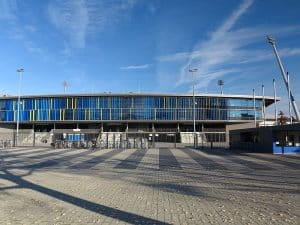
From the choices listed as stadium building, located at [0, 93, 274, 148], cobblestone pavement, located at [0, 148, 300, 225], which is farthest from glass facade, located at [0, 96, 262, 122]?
cobblestone pavement, located at [0, 148, 300, 225]

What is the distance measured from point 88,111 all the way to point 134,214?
94159mm

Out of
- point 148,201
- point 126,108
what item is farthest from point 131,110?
point 148,201

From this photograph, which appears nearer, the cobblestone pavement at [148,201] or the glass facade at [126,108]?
the cobblestone pavement at [148,201]

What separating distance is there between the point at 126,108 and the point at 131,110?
142cm

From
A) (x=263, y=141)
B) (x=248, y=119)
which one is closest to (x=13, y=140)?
(x=263, y=141)

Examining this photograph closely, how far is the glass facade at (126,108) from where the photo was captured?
10150 cm

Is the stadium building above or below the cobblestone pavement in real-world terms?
above

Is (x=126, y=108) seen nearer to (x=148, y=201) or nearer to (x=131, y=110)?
(x=131, y=110)

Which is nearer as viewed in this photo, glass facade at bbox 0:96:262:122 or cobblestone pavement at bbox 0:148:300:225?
cobblestone pavement at bbox 0:148:300:225

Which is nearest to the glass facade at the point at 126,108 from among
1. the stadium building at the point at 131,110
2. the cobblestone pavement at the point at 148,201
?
the stadium building at the point at 131,110

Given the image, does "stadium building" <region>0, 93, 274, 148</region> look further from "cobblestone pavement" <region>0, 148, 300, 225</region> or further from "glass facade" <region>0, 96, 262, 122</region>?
"cobblestone pavement" <region>0, 148, 300, 225</region>

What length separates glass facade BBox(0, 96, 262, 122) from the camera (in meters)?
102

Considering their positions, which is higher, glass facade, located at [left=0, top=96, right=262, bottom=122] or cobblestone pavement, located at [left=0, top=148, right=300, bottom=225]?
glass facade, located at [left=0, top=96, right=262, bottom=122]

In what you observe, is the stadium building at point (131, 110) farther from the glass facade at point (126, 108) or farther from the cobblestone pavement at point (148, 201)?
the cobblestone pavement at point (148, 201)
